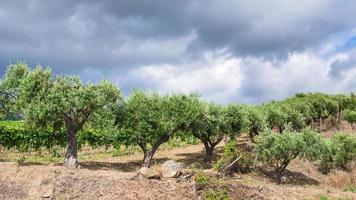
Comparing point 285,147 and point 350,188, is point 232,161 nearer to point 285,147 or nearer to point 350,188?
point 285,147

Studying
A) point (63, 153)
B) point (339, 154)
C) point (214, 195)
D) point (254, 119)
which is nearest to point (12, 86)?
point (63, 153)

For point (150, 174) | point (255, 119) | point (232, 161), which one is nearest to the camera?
point (150, 174)

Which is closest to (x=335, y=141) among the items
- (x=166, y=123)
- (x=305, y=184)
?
(x=305, y=184)

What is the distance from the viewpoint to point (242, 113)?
52.4m

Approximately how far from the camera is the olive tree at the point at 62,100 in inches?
1534

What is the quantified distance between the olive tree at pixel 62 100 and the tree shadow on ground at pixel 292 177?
18342 mm

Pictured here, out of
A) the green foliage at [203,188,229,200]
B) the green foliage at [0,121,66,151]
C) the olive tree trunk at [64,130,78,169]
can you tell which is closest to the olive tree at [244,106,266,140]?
the green foliage at [0,121,66,151]

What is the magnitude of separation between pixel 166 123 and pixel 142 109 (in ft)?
8.74

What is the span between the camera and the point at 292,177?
49.7 metres

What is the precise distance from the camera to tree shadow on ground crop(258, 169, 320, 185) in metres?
47.4

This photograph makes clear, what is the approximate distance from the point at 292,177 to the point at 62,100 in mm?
25774

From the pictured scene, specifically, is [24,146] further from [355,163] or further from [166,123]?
[355,163]

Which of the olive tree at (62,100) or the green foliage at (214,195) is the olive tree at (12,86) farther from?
the green foliage at (214,195)

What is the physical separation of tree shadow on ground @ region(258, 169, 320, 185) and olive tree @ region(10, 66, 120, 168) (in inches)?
Result: 722
